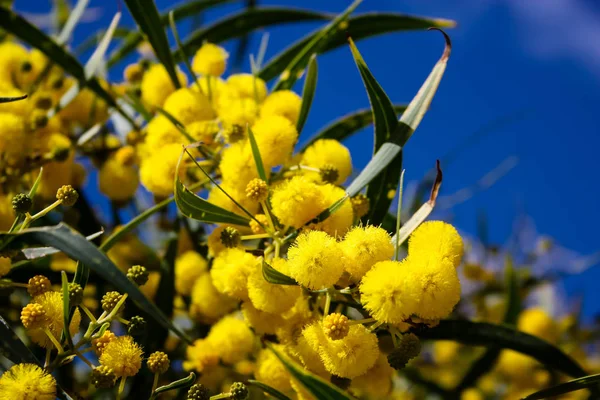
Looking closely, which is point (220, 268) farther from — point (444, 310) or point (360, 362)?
point (444, 310)

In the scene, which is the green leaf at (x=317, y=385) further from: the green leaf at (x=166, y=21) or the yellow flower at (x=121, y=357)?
the green leaf at (x=166, y=21)

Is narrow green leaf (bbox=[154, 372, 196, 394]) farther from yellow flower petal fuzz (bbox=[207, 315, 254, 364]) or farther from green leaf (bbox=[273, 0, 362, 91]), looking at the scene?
green leaf (bbox=[273, 0, 362, 91])

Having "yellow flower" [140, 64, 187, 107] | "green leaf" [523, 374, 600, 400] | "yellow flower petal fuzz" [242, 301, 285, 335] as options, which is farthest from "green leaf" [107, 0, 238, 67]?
"green leaf" [523, 374, 600, 400]

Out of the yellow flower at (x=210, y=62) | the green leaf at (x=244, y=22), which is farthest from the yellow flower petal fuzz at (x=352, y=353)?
the green leaf at (x=244, y=22)

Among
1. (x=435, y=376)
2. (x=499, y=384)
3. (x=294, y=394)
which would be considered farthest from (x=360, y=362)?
(x=435, y=376)

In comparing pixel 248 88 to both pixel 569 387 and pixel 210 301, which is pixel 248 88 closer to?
pixel 210 301

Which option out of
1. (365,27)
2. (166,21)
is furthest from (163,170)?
(166,21)
